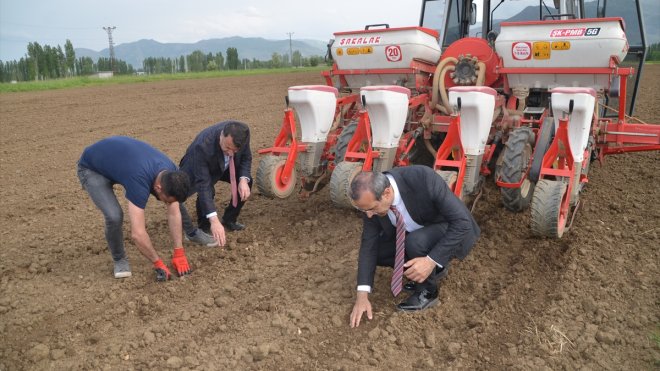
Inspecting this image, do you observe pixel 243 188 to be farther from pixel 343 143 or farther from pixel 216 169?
pixel 343 143

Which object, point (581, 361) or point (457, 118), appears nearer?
point (581, 361)

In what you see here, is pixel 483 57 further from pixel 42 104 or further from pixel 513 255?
pixel 42 104

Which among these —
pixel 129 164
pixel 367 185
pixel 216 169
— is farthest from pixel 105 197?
pixel 367 185

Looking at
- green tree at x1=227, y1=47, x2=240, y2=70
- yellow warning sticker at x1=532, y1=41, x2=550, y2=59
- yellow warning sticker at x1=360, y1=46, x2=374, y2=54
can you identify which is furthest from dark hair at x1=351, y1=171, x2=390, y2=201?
green tree at x1=227, y1=47, x2=240, y2=70

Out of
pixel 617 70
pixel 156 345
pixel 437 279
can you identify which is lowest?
pixel 156 345

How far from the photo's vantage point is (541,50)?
17.1 ft

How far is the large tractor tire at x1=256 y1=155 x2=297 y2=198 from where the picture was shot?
5195 mm

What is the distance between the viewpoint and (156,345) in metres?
3.51

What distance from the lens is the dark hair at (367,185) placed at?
3.17 m

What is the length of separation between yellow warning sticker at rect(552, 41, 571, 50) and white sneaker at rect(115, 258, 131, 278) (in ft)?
13.6

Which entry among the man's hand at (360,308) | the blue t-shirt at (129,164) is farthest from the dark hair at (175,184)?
the man's hand at (360,308)

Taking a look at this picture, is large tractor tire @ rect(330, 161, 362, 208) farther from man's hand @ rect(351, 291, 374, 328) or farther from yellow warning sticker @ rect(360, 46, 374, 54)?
yellow warning sticker @ rect(360, 46, 374, 54)

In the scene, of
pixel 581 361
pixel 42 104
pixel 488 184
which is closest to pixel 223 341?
pixel 581 361

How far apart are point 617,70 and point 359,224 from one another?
8.82 ft
